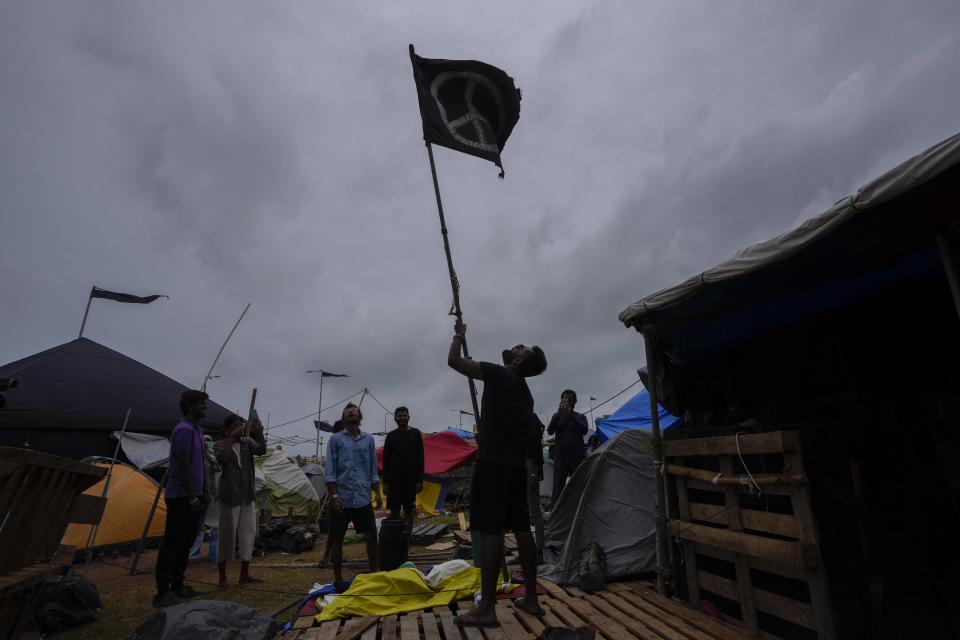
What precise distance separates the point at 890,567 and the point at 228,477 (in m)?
6.56

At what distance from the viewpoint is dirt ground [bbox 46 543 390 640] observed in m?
4.35

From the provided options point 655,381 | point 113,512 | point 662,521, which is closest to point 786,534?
point 662,521

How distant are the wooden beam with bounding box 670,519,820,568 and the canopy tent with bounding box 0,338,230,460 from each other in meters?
11.0

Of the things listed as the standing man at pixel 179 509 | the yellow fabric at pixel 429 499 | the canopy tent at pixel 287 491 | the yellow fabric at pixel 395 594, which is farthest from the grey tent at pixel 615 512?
the yellow fabric at pixel 429 499

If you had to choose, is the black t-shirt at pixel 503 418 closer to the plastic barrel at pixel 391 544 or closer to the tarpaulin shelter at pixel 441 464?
the plastic barrel at pixel 391 544

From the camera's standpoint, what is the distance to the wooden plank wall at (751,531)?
315 cm

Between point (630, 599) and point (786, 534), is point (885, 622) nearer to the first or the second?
point (786, 534)

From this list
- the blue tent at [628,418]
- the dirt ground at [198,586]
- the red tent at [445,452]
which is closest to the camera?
the dirt ground at [198,586]

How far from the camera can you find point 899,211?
3.06m

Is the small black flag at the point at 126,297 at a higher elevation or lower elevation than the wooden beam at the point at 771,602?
higher

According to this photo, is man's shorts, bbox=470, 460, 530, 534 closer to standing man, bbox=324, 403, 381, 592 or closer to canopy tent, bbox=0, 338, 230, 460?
standing man, bbox=324, 403, 381, 592

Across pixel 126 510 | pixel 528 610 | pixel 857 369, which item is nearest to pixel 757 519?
pixel 528 610

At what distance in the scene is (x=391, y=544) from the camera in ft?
17.4

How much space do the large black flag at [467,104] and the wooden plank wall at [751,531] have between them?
3511mm
